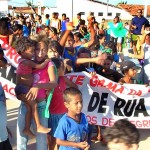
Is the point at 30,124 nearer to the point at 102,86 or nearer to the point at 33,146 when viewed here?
the point at 33,146

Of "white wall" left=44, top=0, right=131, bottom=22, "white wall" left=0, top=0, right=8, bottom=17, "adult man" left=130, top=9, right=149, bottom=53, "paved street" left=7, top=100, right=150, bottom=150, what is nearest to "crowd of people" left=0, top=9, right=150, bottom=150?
"paved street" left=7, top=100, right=150, bottom=150

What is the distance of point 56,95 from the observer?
4.39m

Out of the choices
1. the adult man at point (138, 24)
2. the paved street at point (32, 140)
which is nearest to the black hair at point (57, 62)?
the paved street at point (32, 140)

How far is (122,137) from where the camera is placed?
2301 millimetres

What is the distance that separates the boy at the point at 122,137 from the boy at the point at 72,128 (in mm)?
1006

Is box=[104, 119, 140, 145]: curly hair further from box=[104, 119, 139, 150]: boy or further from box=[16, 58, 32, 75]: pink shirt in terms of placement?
box=[16, 58, 32, 75]: pink shirt

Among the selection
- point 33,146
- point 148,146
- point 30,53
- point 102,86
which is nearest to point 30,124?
point 30,53

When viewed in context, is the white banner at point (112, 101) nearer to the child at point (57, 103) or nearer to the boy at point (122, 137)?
the child at point (57, 103)

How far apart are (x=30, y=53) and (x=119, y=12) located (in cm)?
5768

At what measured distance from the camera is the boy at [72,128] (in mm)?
3381

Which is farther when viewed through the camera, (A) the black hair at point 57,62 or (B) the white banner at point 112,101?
(B) the white banner at point 112,101

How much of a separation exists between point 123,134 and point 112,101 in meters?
A: 3.34

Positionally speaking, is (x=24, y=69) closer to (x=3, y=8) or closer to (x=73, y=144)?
(x=73, y=144)

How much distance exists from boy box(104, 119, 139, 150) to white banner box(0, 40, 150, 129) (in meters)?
2.99
